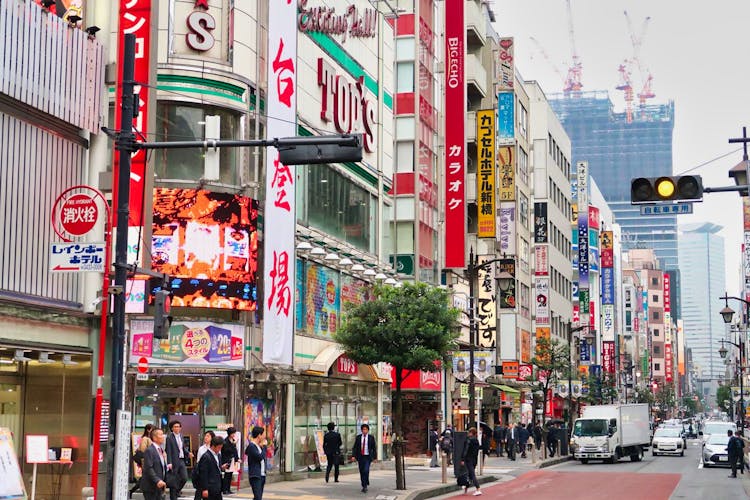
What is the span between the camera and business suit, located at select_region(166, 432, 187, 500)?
769 inches

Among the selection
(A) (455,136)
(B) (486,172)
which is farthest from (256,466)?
(B) (486,172)

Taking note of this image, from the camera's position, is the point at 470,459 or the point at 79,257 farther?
the point at 470,459

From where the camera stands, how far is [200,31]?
98.4 feet

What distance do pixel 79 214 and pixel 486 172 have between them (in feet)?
146

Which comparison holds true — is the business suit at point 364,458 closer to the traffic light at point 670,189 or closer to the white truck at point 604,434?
the traffic light at point 670,189

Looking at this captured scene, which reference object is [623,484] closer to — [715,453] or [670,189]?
[715,453]

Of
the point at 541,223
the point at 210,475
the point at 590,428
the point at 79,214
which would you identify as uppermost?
the point at 541,223

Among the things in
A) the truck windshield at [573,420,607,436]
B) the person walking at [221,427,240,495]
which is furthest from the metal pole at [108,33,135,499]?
the truck windshield at [573,420,607,436]

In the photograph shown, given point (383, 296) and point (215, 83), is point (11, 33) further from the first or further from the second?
point (383, 296)

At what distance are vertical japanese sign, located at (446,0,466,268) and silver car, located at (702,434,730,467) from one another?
14106 mm

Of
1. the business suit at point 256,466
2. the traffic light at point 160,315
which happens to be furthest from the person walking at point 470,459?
the traffic light at point 160,315

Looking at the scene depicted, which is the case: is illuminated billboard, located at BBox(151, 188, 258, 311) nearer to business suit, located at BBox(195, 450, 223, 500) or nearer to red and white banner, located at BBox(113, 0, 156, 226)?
red and white banner, located at BBox(113, 0, 156, 226)

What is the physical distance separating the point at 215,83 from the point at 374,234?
16.1 metres

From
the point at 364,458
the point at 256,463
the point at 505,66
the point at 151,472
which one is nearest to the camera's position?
the point at 151,472
